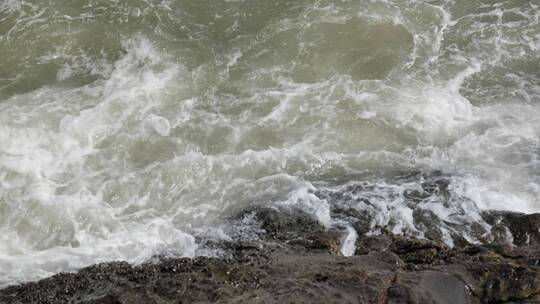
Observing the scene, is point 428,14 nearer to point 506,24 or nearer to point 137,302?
point 506,24

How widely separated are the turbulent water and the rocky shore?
28.4 inches

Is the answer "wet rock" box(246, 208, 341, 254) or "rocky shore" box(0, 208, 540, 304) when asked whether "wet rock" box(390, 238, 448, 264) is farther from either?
"wet rock" box(246, 208, 341, 254)

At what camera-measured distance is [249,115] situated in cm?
970

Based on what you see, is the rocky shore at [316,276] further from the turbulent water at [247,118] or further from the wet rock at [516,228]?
the turbulent water at [247,118]

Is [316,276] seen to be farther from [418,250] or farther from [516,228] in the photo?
[516,228]

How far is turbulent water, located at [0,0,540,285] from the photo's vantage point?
8008 millimetres

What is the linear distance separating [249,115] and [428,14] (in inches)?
173

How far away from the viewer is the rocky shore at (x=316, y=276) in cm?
562

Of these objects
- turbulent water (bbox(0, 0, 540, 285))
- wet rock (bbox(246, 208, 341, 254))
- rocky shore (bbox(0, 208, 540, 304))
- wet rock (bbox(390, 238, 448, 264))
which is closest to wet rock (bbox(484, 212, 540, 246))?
rocky shore (bbox(0, 208, 540, 304))

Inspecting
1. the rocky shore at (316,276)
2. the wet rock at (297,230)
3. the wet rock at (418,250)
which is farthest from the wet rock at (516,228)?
the wet rock at (297,230)

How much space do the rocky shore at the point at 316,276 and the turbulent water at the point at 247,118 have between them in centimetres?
72

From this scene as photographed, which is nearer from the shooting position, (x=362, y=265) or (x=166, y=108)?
(x=362, y=265)

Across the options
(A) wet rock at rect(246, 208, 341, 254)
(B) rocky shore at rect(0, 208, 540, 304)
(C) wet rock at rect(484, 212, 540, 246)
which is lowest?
(C) wet rock at rect(484, 212, 540, 246)

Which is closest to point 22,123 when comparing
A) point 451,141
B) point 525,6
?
point 451,141
